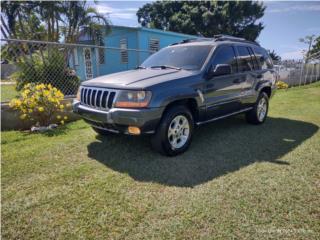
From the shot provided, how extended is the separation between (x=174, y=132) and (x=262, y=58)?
351 centimetres

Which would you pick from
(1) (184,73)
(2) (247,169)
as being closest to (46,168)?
(1) (184,73)

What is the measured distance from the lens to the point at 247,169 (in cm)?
372

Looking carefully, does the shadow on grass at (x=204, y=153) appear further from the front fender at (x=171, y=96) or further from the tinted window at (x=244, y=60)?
the tinted window at (x=244, y=60)

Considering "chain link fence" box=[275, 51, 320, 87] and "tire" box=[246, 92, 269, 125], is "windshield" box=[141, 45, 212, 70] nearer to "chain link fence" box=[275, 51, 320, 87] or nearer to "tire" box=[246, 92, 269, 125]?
"tire" box=[246, 92, 269, 125]

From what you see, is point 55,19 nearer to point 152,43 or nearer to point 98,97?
point 152,43

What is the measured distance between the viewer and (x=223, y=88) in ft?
15.9

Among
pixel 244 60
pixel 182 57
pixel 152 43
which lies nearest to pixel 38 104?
pixel 182 57

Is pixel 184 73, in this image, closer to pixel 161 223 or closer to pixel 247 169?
pixel 247 169

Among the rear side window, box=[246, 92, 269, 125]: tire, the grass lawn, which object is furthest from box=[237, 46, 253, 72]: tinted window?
the grass lawn

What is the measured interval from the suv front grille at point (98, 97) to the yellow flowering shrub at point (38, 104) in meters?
1.62

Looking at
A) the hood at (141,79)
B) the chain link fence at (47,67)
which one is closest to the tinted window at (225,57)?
the hood at (141,79)

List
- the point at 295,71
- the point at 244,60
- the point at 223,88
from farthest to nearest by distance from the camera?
1. the point at 295,71
2. the point at 244,60
3. the point at 223,88

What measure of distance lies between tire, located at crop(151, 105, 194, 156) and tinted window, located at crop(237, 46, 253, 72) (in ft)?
6.47

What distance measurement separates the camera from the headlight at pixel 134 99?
366 centimetres
